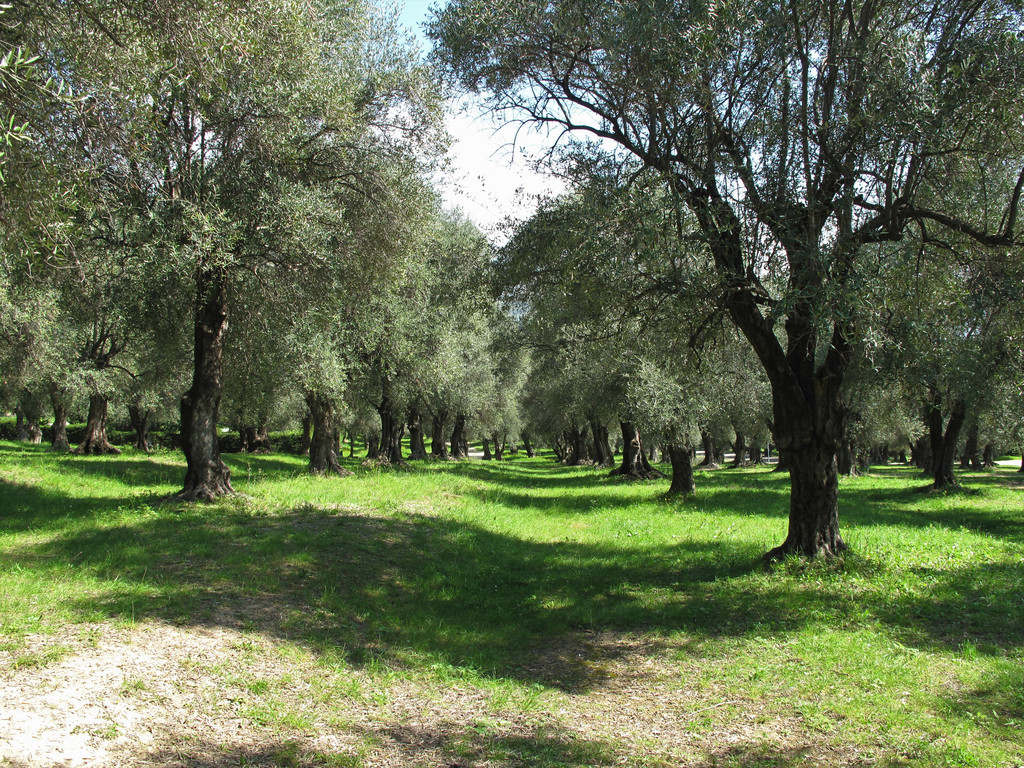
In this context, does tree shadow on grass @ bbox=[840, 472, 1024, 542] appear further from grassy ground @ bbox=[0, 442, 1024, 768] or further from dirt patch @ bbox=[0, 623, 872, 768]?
dirt patch @ bbox=[0, 623, 872, 768]

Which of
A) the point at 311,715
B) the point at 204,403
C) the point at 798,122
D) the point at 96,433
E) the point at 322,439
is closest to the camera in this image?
the point at 311,715

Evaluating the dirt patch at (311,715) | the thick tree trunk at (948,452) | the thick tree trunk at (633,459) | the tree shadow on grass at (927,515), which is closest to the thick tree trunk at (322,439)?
the thick tree trunk at (633,459)

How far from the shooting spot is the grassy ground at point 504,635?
208 inches

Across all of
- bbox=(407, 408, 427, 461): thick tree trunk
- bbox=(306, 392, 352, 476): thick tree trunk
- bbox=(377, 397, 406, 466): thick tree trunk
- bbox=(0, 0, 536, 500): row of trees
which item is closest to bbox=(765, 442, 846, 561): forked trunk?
bbox=(0, 0, 536, 500): row of trees

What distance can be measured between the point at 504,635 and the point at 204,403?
8.88 meters

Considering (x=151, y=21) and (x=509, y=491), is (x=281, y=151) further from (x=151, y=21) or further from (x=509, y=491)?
(x=509, y=491)

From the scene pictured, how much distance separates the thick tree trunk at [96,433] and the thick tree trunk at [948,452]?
3306 centimetres

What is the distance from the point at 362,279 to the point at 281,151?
135 inches

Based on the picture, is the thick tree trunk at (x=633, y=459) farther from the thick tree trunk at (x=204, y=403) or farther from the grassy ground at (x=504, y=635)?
the thick tree trunk at (x=204, y=403)

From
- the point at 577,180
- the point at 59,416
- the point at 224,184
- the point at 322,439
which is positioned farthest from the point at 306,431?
the point at 577,180

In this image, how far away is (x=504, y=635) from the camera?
8.41 metres

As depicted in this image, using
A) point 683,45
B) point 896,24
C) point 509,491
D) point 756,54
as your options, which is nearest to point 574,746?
point 683,45

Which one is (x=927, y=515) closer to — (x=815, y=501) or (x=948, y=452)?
(x=948, y=452)

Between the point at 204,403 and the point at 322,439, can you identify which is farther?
the point at 322,439
